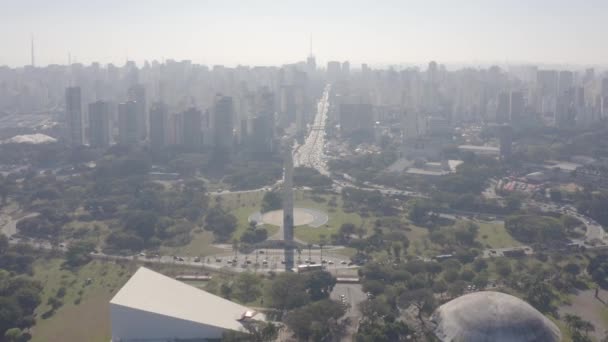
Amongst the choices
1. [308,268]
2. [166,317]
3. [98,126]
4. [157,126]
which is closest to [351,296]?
[308,268]

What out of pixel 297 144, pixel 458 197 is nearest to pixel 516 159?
pixel 458 197

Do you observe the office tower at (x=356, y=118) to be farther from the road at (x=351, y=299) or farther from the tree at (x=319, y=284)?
the tree at (x=319, y=284)

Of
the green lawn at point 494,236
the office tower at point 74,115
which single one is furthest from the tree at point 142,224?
the office tower at point 74,115

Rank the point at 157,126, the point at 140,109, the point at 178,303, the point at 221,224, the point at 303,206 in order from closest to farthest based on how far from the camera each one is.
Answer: the point at 178,303 < the point at 221,224 < the point at 303,206 < the point at 157,126 < the point at 140,109

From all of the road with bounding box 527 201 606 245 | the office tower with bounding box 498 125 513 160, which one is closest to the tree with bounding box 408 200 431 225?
the road with bounding box 527 201 606 245

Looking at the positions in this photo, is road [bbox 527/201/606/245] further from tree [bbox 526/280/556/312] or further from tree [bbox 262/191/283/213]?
tree [bbox 262/191/283/213]

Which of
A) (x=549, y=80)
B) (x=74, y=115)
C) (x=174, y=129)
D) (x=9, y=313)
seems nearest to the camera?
(x=9, y=313)

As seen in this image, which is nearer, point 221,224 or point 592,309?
point 592,309

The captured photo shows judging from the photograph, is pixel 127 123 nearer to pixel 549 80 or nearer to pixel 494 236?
pixel 494 236
